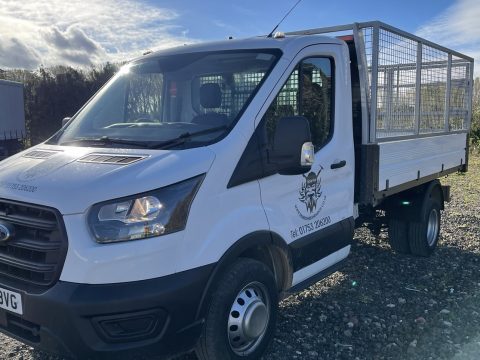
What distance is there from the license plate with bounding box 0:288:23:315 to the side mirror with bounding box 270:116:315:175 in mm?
1785

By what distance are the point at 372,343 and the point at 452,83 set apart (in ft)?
13.8

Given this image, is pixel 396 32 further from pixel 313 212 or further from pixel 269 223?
pixel 269 223

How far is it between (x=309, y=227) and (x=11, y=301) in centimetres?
218

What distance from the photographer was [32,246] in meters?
2.66

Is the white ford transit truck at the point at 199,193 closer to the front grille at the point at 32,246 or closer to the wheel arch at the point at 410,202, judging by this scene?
the front grille at the point at 32,246

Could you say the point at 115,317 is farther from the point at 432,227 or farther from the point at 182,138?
the point at 432,227

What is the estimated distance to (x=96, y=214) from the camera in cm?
256

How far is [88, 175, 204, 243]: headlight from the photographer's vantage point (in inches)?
101

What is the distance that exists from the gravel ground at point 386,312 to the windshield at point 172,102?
67.3 inches

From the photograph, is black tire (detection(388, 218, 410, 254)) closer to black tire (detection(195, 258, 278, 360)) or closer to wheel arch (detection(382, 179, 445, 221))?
wheel arch (detection(382, 179, 445, 221))

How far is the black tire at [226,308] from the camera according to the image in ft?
9.57

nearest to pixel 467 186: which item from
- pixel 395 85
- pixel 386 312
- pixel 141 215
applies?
pixel 395 85

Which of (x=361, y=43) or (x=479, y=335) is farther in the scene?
(x=361, y=43)

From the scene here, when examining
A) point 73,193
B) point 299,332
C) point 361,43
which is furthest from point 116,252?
point 361,43
